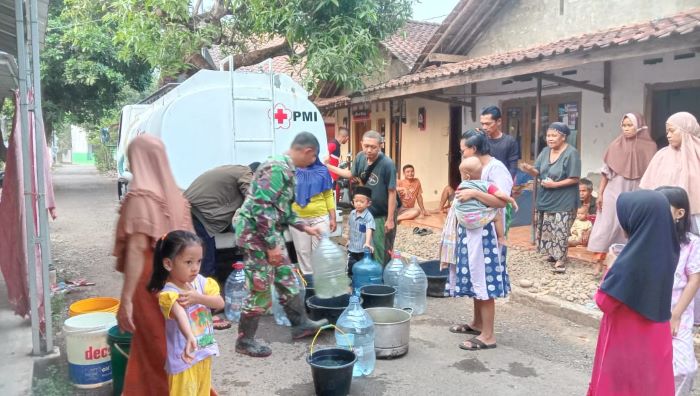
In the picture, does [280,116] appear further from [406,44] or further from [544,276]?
[406,44]

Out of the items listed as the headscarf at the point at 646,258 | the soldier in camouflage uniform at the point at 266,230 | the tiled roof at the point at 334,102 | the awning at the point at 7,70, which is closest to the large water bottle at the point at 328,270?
the soldier in camouflage uniform at the point at 266,230

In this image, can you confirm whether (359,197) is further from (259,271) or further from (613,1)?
(613,1)

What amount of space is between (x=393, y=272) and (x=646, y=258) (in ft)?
10.7

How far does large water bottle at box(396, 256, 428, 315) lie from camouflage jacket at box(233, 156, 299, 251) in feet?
5.22

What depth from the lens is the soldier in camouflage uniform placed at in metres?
4.07

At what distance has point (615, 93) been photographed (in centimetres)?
791

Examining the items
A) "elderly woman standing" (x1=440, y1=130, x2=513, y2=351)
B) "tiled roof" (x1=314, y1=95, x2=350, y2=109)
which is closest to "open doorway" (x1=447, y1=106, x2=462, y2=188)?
"tiled roof" (x1=314, y1=95, x2=350, y2=109)

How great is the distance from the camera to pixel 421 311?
17.6 feet

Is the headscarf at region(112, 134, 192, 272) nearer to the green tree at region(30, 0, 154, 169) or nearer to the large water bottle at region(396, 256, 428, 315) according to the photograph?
the large water bottle at region(396, 256, 428, 315)

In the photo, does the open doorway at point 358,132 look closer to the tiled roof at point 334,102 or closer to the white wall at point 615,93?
the tiled roof at point 334,102

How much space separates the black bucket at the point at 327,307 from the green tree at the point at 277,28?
5.35 m

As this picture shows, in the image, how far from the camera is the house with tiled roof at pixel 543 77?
22.3 ft

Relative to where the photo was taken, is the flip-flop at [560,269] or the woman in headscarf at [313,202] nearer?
the woman in headscarf at [313,202]

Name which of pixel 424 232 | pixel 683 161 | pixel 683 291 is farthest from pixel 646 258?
pixel 424 232
